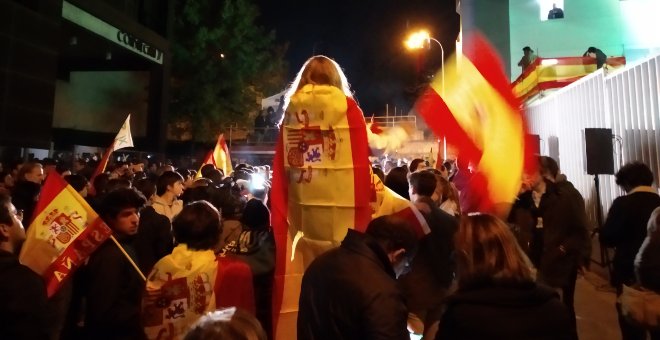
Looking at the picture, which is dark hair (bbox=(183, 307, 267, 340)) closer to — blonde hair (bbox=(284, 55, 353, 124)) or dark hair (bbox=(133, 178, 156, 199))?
blonde hair (bbox=(284, 55, 353, 124))

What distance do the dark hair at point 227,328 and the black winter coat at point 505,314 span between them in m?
0.89

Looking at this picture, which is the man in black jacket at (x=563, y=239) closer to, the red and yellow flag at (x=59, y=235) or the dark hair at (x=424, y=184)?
the dark hair at (x=424, y=184)

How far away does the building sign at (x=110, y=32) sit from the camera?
1755 centimetres

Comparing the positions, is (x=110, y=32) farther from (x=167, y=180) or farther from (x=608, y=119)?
(x=608, y=119)

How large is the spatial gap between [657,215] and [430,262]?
1603 mm

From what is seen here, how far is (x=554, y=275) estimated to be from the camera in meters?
5.34

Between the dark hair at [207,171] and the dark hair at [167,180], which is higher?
the dark hair at [207,171]

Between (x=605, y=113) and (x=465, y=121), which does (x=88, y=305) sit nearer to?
(x=465, y=121)

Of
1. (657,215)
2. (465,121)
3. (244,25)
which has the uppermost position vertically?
(244,25)

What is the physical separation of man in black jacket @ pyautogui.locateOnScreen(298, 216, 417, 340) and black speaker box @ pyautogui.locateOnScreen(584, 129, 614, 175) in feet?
21.3

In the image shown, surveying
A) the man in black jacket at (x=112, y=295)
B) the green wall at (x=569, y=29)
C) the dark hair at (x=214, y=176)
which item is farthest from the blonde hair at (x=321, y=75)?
the green wall at (x=569, y=29)

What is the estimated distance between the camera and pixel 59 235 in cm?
329

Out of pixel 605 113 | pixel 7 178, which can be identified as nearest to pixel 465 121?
pixel 605 113

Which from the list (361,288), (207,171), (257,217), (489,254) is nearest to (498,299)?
(489,254)
